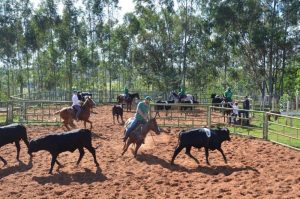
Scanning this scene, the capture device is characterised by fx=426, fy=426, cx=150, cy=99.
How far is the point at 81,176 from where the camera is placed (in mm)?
9562

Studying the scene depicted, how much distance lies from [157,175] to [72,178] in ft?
6.18

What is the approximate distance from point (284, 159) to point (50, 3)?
2867 cm

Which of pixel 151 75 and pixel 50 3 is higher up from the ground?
pixel 50 3

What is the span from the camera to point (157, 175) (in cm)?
947

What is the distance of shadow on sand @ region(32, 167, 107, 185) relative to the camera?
30.1ft

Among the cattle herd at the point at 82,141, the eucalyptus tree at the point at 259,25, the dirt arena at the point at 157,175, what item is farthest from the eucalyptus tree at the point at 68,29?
the cattle herd at the point at 82,141

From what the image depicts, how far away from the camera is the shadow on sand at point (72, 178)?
9.19 meters

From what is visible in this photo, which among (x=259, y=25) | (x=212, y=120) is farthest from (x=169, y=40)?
(x=212, y=120)

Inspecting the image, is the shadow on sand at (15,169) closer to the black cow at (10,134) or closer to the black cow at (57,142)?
the black cow at (57,142)

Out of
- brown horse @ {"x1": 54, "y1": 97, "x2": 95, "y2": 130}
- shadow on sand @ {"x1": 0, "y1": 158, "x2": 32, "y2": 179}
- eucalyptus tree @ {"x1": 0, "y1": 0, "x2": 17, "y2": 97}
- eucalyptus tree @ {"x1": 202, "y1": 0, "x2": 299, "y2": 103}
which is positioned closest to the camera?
shadow on sand @ {"x1": 0, "y1": 158, "x2": 32, "y2": 179}

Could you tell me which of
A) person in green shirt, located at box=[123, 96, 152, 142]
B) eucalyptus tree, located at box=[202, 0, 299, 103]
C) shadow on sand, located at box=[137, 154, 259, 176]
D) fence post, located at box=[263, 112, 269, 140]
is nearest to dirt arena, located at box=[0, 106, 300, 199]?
shadow on sand, located at box=[137, 154, 259, 176]

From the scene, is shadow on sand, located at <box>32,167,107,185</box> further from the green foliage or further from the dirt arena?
the green foliage

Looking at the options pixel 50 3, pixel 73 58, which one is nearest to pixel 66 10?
pixel 50 3

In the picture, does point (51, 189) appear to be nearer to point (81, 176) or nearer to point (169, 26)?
point (81, 176)
